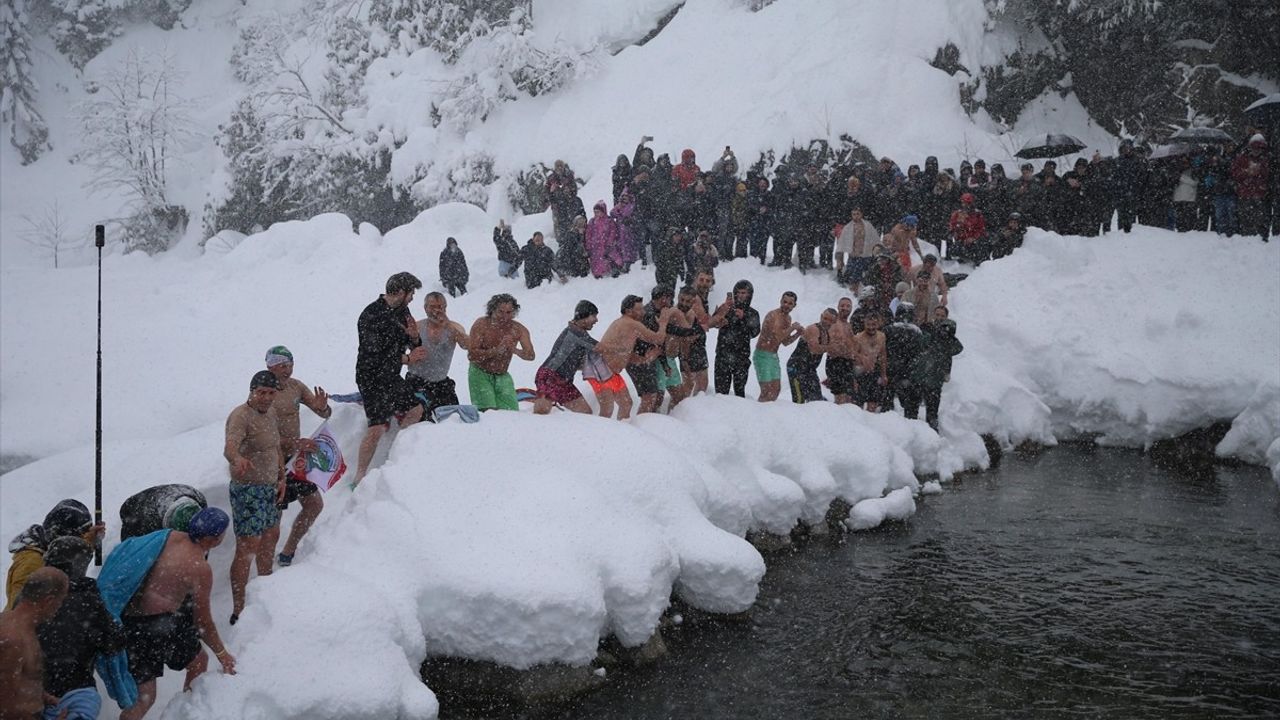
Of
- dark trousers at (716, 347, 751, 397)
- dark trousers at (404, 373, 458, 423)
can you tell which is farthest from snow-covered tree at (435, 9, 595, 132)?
dark trousers at (404, 373, 458, 423)

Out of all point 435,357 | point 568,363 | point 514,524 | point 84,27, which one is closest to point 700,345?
point 568,363

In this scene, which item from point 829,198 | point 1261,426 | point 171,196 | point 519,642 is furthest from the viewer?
point 171,196

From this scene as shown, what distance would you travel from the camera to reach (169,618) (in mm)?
3895

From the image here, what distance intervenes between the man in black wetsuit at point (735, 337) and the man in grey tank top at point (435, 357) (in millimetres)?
3118

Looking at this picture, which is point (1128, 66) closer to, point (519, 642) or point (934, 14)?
point (934, 14)

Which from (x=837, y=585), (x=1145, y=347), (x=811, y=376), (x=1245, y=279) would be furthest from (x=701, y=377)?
(x=1245, y=279)

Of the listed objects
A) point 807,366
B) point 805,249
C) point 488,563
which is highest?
point 805,249

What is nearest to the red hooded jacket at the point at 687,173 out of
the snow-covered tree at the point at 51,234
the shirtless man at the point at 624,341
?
the shirtless man at the point at 624,341

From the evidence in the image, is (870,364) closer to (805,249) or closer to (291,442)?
(805,249)

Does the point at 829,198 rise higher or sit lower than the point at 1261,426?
higher

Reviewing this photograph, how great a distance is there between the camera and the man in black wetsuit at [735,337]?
9016mm

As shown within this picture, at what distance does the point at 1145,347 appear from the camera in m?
11.1

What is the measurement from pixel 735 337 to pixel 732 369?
394 mm

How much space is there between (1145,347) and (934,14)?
10.3m
